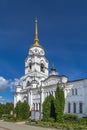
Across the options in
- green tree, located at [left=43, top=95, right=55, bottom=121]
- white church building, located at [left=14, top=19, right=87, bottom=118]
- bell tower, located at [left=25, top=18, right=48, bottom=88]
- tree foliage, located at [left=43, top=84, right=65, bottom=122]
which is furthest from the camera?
bell tower, located at [left=25, top=18, right=48, bottom=88]

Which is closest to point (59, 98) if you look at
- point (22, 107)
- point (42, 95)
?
point (22, 107)

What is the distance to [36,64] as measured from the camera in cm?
7906

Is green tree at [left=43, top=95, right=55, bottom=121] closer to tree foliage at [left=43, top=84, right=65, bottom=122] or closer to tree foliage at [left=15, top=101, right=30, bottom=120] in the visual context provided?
tree foliage at [left=43, top=84, right=65, bottom=122]

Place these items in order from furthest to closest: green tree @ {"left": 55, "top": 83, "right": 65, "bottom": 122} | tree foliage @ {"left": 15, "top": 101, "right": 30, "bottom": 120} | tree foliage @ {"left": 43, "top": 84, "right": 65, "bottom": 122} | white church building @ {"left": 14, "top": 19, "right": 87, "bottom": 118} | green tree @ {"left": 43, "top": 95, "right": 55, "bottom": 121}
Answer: tree foliage @ {"left": 15, "top": 101, "right": 30, "bottom": 120}
white church building @ {"left": 14, "top": 19, "right": 87, "bottom": 118}
green tree @ {"left": 43, "top": 95, "right": 55, "bottom": 121}
tree foliage @ {"left": 43, "top": 84, "right": 65, "bottom": 122}
green tree @ {"left": 55, "top": 83, "right": 65, "bottom": 122}

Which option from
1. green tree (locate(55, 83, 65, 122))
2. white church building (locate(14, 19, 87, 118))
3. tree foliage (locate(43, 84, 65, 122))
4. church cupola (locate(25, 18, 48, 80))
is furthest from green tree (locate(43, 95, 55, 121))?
church cupola (locate(25, 18, 48, 80))

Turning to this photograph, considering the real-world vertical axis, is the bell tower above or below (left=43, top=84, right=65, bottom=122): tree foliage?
above

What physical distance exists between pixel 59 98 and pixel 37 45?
40.9 metres

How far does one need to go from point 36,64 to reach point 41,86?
34.6 feet

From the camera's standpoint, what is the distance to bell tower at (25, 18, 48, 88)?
3108 inches

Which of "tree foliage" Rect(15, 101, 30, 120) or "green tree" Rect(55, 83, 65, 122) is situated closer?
"green tree" Rect(55, 83, 65, 122)


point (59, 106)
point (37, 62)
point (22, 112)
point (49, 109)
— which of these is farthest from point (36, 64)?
point (59, 106)

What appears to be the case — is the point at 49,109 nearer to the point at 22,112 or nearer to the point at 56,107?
the point at 56,107

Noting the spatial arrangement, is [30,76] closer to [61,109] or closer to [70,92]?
[70,92]

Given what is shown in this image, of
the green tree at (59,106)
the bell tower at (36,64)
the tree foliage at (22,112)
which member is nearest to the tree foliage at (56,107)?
the green tree at (59,106)
